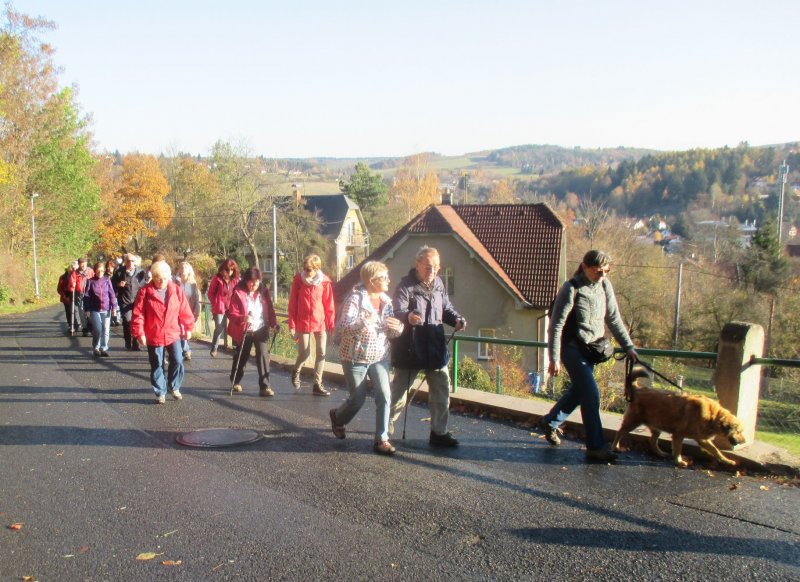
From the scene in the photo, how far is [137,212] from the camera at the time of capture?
6366cm

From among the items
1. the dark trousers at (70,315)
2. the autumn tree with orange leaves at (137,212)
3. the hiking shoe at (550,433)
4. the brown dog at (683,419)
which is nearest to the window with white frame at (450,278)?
the dark trousers at (70,315)

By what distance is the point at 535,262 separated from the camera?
3209 cm

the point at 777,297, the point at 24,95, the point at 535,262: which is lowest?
the point at 777,297

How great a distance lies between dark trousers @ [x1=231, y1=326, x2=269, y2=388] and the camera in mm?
9102

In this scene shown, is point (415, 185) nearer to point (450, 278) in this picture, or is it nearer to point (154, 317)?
point (450, 278)

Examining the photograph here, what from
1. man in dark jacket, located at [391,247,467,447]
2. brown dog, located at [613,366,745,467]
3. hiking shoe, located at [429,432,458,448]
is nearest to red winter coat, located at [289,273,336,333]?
man in dark jacket, located at [391,247,467,447]

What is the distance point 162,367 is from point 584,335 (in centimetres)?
531

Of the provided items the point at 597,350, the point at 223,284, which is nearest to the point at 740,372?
the point at 597,350

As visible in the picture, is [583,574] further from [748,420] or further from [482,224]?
[482,224]

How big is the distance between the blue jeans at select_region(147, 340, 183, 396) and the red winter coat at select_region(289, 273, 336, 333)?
1.47m

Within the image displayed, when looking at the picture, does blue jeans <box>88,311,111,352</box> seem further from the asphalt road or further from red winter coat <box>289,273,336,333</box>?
red winter coat <box>289,273,336,333</box>

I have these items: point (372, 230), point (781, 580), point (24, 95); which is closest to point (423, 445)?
Result: point (781, 580)

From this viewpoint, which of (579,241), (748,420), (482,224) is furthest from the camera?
(579,241)

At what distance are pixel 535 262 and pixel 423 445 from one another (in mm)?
26340
